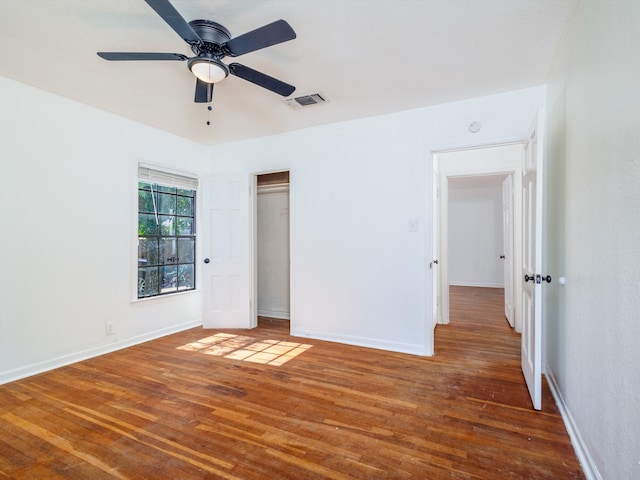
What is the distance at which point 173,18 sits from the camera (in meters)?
1.58

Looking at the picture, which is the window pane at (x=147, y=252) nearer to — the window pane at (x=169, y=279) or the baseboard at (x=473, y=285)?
the window pane at (x=169, y=279)

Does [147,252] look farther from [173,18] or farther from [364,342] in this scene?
[173,18]

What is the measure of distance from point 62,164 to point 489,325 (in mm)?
5285

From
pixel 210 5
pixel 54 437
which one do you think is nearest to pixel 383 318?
pixel 54 437

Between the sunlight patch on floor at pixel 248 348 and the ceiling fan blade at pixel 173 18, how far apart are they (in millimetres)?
2658

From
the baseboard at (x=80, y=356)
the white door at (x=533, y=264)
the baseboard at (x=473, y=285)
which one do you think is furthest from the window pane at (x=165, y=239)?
the baseboard at (x=473, y=285)

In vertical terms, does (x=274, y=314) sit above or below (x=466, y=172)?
below

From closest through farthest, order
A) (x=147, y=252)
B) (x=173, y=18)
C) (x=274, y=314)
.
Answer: (x=173, y=18), (x=147, y=252), (x=274, y=314)

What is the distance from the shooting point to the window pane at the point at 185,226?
4.29 m

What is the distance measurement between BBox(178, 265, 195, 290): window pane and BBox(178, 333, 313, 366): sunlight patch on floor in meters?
0.90

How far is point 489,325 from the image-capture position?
4.26 m

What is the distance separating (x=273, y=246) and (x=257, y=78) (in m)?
3.14

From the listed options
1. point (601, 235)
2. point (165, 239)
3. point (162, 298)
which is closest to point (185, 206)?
point (165, 239)

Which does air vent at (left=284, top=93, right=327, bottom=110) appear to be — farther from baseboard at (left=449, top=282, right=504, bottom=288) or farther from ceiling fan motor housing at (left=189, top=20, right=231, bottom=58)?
baseboard at (left=449, top=282, right=504, bottom=288)
